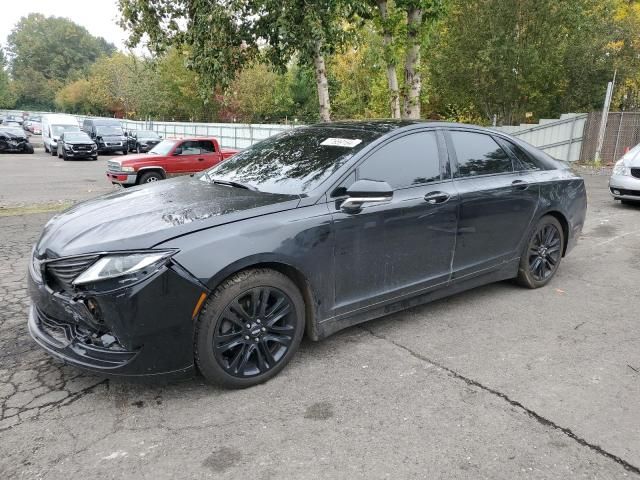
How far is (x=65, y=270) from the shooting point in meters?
2.87

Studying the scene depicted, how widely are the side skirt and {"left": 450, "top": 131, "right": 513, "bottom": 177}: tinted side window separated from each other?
0.88 meters

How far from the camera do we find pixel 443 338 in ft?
12.7

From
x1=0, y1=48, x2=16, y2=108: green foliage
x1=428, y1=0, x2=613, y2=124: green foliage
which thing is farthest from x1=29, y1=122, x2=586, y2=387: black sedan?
x1=0, y1=48, x2=16, y2=108: green foliage

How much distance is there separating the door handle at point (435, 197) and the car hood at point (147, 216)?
3.61ft

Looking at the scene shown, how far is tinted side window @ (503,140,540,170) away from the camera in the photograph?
15.6 ft

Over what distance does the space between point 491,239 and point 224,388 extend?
2591mm

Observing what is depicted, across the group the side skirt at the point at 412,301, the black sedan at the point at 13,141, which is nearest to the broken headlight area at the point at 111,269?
the side skirt at the point at 412,301

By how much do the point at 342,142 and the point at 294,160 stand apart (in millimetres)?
391

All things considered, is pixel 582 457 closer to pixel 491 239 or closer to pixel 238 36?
pixel 491 239

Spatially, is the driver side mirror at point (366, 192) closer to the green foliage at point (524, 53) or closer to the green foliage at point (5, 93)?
the green foliage at point (524, 53)

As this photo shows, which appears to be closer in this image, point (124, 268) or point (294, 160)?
point (124, 268)

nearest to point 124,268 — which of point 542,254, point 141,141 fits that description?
point 542,254

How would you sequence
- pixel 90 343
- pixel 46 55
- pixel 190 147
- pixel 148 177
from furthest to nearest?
pixel 46 55
pixel 190 147
pixel 148 177
pixel 90 343

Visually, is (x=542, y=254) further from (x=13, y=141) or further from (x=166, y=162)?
(x=13, y=141)
